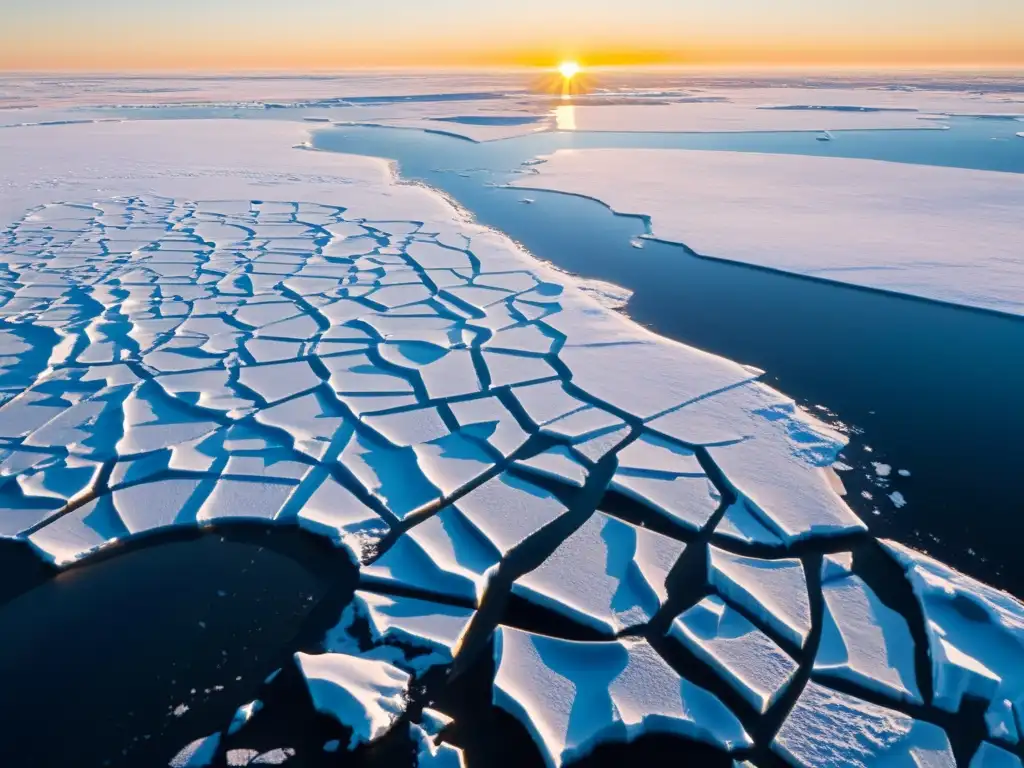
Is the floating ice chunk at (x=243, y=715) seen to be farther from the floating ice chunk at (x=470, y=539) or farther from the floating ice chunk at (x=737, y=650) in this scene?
the floating ice chunk at (x=737, y=650)

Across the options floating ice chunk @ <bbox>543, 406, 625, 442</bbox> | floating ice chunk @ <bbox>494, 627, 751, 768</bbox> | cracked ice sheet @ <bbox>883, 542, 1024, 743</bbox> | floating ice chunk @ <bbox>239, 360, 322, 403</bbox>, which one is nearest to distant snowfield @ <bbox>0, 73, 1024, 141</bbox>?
floating ice chunk @ <bbox>239, 360, 322, 403</bbox>

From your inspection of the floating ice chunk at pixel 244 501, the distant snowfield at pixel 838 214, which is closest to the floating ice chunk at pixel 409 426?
the floating ice chunk at pixel 244 501

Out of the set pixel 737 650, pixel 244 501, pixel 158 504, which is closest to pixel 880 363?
pixel 737 650

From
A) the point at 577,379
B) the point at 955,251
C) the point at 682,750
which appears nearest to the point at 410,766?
the point at 682,750

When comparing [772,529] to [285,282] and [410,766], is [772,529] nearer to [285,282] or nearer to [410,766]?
[410,766]

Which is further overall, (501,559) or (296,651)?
(501,559)

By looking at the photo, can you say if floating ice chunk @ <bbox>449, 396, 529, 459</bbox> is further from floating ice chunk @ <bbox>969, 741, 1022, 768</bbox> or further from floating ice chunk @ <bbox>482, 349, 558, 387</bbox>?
floating ice chunk @ <bbox>969, 741, 1022, 768</bbox>

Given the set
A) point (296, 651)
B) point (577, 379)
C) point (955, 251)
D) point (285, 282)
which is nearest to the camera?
point (296, 651)
